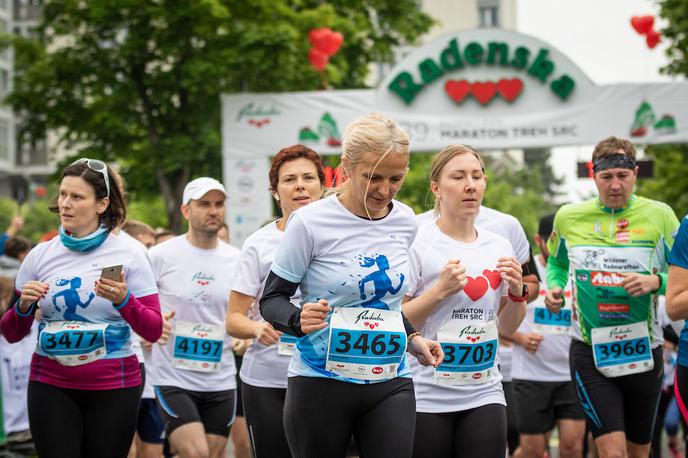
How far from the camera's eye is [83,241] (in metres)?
5.73

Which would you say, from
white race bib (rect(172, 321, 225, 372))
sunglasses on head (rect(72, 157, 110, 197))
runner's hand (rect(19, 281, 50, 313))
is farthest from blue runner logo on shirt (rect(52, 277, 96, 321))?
white race bib (rect(172, 321, 225, 372))

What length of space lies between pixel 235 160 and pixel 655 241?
35.6 ft

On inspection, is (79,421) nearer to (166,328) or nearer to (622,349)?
(166,328)

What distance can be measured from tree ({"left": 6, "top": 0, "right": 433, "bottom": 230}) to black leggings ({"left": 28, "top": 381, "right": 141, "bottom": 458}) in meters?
14.0

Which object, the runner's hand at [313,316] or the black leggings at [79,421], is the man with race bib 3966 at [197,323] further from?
the runner's hand at [313,316]

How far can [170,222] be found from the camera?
67.1ft

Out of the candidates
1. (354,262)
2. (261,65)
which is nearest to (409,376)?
(354,262)

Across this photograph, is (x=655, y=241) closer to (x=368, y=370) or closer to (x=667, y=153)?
(x=368, y=370)

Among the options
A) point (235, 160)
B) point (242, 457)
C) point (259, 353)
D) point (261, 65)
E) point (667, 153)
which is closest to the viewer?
point (259, 353)

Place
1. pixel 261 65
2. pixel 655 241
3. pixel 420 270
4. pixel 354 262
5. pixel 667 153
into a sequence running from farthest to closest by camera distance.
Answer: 1. pixel 667 153
2. pixel 261 65
3. pixel 655 241
4. pixel 420 270
5. pixel 354 262

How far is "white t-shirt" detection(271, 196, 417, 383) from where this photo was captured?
4.40 meters

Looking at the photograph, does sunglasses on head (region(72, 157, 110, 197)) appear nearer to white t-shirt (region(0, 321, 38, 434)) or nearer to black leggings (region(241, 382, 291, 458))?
black leggings (region(241, 382, 291, 458))

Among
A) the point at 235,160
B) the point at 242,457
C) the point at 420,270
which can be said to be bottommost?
the point at 242,457

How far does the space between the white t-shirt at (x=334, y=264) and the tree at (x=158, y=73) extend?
15.1 m
